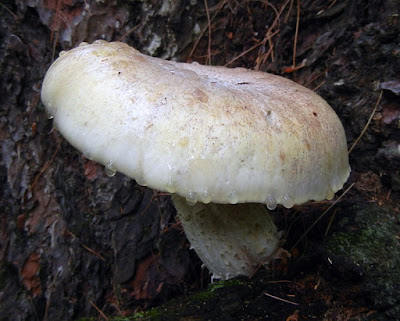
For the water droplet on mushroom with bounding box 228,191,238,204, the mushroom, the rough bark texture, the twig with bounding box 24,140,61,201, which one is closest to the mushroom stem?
the rough bark texture

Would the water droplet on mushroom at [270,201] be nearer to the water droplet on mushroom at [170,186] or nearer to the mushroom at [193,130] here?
the mushroom at [193,130]

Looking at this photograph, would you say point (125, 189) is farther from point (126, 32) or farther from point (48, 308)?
point (126, 32)

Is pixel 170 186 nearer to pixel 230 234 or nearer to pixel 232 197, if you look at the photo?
pixel 232 197

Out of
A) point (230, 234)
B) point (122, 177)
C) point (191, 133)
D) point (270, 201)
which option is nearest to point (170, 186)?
point (191, 133)

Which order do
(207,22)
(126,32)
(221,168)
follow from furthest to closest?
(207,22) → (126,32) → (221,168)

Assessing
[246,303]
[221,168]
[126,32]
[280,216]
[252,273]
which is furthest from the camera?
[126,32]

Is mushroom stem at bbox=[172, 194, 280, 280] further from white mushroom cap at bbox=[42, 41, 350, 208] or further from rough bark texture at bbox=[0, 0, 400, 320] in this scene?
white mushroom cap at bbox=[42, 41, 350, 208]

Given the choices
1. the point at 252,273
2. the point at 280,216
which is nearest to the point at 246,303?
the point at 252,273

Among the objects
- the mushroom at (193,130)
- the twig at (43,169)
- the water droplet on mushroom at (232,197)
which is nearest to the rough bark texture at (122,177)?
the twig at (43,169)
